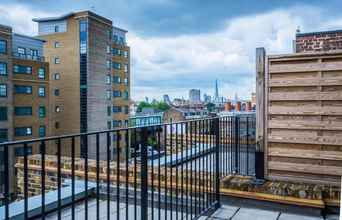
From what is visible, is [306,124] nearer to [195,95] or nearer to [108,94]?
[108,94]

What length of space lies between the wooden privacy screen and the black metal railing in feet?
1.71

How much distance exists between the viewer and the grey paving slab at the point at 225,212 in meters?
2.74

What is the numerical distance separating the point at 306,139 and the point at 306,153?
0.15 m

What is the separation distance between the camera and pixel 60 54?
21328 millimetres

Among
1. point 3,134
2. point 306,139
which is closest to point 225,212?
point 306,139

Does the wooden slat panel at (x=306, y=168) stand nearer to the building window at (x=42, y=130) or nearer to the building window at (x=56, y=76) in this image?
the building window at (x=42, y=130)

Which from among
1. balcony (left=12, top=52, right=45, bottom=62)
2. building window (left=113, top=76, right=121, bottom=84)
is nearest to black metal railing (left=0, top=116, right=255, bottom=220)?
balcony (left=12, top=52, right=45, bottom=62)

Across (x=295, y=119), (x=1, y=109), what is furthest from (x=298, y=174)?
(x=1, y=109)

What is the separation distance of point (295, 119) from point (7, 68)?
16735 mm

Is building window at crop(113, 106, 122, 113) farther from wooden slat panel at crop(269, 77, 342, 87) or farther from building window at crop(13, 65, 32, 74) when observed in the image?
wooden slat panel at crop(269, 77, 342, 87)

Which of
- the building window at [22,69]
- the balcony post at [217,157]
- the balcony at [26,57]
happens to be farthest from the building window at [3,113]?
the balcony post at [217,157]

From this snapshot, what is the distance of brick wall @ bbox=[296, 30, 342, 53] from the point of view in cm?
484

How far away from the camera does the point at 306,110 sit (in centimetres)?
320

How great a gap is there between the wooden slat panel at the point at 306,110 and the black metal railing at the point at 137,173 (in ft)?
1.67
